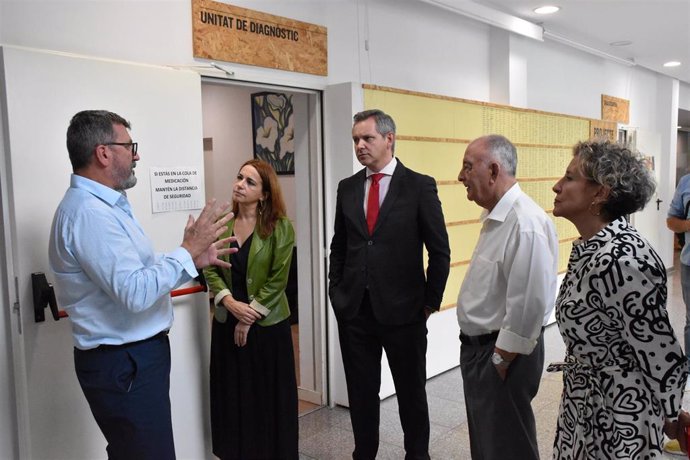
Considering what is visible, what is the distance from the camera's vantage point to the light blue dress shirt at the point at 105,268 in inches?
68.0

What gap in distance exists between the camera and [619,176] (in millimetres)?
1483

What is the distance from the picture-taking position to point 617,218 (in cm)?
153

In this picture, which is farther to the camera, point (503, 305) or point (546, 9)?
point (546, 9)

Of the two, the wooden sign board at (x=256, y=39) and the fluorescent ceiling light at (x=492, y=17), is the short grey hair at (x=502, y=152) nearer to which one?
the wooden sign board at (x=256, y=39)

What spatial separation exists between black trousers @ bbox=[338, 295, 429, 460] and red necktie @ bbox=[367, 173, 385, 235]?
0.36m

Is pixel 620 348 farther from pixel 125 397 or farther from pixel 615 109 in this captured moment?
pixel 615 109

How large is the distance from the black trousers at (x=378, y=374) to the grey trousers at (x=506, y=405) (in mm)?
526

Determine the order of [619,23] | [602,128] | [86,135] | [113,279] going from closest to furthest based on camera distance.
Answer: [113,279] → [86,135] → [619,23] → [602,128]

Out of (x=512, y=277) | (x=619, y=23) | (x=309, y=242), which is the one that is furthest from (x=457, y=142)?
(x=512, y=277)

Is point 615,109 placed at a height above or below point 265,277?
above

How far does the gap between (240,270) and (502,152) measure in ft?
4.32

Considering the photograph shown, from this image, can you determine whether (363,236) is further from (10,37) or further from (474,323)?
(10,37)

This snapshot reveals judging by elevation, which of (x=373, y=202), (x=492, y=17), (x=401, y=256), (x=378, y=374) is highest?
(x=492, y=17)

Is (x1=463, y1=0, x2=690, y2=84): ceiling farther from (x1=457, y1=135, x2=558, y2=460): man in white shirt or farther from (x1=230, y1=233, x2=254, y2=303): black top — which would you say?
(x1=230, y1=233, x2=254, y2=303): black top
